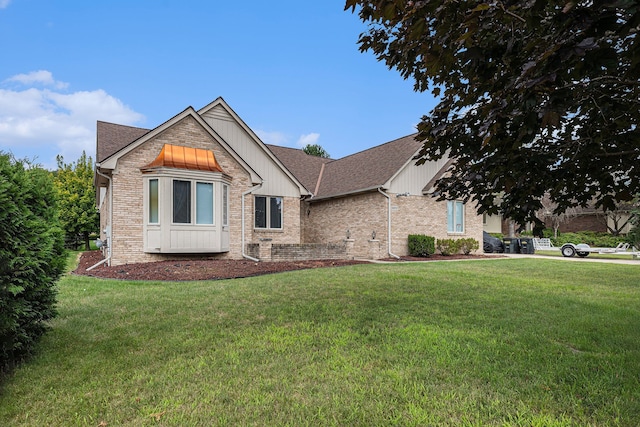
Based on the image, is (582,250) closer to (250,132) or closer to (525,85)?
(250,132)

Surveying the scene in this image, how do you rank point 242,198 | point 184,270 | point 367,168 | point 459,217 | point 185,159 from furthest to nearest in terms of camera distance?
point 367,168
point 459,217
point 242,198
point 185,159
point 184,270

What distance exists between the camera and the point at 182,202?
1338 cm

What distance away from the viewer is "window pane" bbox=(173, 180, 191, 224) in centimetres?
1327

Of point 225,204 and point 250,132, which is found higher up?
point 250,132

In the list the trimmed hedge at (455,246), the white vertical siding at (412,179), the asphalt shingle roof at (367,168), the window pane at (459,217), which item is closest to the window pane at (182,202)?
the asphalt shingle roof at (367,168)

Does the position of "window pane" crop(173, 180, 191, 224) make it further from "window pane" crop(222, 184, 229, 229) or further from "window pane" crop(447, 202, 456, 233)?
"window pane" crop(447, 202, 456, 233)

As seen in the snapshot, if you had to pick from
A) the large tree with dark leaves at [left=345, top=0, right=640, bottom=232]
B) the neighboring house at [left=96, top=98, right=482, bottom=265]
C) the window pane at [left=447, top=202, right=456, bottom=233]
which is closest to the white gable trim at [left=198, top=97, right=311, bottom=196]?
the neighboring house at [left=96, top=98, right=482, bottom=265]

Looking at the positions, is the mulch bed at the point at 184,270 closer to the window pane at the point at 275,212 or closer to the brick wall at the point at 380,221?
the window pane at the point at 275,212

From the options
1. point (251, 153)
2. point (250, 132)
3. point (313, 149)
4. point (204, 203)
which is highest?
point (313, 149)

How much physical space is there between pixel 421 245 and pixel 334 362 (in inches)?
584

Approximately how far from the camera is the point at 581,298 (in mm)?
7348

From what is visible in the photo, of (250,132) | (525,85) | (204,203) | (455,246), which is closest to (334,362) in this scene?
(525,85)

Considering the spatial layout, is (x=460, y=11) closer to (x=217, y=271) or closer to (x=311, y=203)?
(x=217, y=271)

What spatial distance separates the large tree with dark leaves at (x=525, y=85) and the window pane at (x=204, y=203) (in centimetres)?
979
